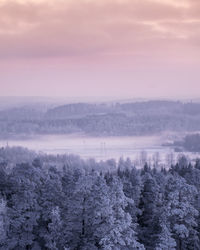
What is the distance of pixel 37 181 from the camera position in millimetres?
51219

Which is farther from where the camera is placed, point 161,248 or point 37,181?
point 37,181

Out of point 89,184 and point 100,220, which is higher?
point 89,184

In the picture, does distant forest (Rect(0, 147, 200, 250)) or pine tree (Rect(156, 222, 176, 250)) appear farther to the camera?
pine tree (Rect(156, 222, 176, 250))

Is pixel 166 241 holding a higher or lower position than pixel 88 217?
lower

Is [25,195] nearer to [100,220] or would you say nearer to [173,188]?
[100,220]

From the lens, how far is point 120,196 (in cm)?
4028

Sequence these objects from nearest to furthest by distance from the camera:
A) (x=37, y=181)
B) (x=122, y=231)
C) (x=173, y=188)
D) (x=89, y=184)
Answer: (x=122, y=231), (x=89, y=184), (x=173, y=188), (x=37, y=181)

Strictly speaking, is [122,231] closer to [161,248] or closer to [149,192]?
[161,248]

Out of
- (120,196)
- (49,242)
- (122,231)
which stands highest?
(120,196)

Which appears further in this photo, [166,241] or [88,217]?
[88,217]

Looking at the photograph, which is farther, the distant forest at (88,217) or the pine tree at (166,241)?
the pine tree at (166,241)

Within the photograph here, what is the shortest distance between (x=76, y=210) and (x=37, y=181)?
8.99m

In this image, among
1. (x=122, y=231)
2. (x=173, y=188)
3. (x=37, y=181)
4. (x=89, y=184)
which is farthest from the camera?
(x=37, y=181)

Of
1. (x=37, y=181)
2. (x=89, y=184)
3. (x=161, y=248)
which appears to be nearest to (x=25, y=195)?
(x=37, y=181)
